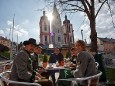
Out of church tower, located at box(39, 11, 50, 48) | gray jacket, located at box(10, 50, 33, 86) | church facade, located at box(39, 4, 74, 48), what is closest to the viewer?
gray jacket, located at box(10, 50, 33, 86)

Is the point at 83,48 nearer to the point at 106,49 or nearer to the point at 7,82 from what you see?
the point at 7,82

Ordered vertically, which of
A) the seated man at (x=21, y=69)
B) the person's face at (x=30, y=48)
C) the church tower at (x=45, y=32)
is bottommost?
the seated man at (x=21, y=69)

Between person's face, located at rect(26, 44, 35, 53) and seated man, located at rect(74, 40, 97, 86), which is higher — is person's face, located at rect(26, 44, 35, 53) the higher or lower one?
the higher one

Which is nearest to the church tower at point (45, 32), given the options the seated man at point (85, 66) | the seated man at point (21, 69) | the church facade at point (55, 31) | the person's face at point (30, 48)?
the church facade at point (55, 31)

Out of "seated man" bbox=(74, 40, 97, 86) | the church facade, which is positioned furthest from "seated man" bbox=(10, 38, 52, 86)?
the church facade

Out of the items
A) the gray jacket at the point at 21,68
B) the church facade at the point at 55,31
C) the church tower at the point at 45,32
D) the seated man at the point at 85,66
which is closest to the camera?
the gray jacket at the point at 21,68

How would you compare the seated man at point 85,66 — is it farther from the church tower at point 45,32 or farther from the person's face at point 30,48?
the church tower at point 45,32

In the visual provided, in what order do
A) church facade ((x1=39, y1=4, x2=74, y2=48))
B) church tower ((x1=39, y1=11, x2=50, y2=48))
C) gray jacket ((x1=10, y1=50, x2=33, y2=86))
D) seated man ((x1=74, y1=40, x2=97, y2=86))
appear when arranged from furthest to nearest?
church facade ((x1=39, y1=4, x2=74, y2=48)), church tower ((x1=39, y1=11, x2=50, y2=48)), seated man ((x1=74, y1=40, x2=97, y2=86)), gray jacket ((x1=10, y1=50, x2=33, y2=86))

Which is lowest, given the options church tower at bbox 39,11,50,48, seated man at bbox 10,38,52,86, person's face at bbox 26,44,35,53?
seated man at bbox 10,38,52,86

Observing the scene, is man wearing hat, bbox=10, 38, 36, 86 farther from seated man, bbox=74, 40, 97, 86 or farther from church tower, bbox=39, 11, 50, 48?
church tower, bbox=39, 11, 50, 48

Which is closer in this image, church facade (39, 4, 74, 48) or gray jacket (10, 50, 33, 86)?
gray jacket (10, 50, 33, 86)

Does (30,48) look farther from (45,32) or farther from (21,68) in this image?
(45,32)

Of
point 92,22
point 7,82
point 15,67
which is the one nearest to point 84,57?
point 15,67

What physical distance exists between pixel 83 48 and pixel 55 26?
109 metres
